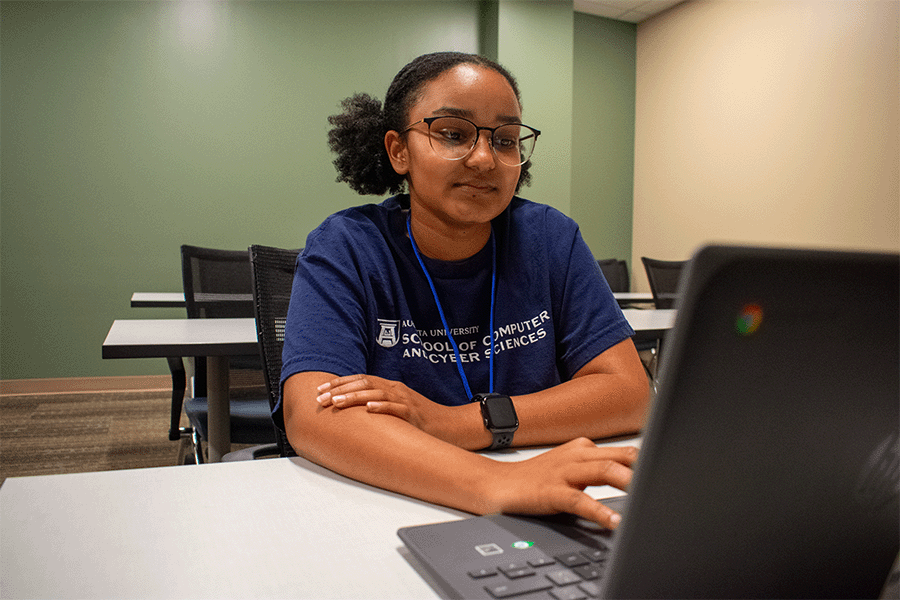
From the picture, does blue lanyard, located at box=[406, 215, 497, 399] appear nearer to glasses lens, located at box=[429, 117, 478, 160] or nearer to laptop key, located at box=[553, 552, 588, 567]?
glasses lens, located at box=[429, 117, 478, 160]

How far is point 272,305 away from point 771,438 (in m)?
0.97

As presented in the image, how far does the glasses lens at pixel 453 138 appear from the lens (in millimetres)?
1003

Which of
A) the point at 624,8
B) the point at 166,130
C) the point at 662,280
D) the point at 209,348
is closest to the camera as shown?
the point at 209,348

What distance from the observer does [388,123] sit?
1161mm

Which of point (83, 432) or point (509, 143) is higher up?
point (509, 143)

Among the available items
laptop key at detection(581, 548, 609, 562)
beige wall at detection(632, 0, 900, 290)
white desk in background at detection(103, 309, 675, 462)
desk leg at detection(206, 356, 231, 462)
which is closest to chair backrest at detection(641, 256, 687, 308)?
beige wall at detection(632, 0, 900, 290)

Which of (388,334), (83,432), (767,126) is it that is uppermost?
(767,126)

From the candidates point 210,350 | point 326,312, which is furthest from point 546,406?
point 210,350

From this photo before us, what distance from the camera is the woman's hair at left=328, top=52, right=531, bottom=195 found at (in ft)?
3.61

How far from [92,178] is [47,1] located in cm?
110

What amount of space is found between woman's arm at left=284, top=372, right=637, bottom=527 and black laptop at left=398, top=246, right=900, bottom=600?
182 millimetres

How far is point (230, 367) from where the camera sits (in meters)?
1.81

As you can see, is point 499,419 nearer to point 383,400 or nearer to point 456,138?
point 383,400

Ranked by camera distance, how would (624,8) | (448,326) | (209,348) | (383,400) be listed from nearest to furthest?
(383,400) < (448,326) < (209,348) < (624,8)
